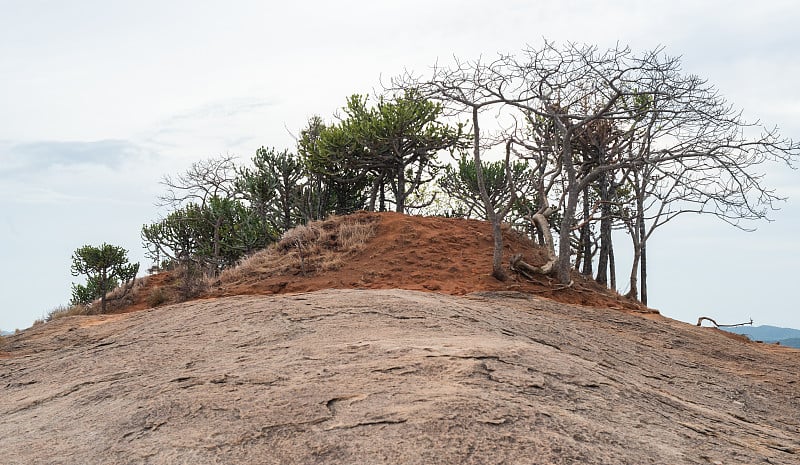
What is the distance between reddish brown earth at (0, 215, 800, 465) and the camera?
4.50 m

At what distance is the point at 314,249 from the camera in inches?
568

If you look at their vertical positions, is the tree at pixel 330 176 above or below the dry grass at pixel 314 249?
above

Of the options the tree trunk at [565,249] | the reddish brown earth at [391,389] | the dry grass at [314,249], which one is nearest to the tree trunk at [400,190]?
the dry grass at [314,249]

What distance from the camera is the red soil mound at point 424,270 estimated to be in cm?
1221

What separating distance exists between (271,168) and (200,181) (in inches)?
93.6

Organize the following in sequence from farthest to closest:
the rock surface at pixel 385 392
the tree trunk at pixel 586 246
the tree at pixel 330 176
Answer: the tree at pixel 330 176, the tree trunk at pixel 586 246, the rock surface at pixel 385 392

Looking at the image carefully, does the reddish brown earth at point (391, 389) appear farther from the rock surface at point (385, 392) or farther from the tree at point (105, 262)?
the tree at point (105, 262)

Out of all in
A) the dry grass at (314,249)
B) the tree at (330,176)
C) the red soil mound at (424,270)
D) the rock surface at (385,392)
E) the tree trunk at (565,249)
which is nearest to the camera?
the rock surface at (385,392)

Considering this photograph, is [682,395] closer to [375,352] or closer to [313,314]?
[375,352]

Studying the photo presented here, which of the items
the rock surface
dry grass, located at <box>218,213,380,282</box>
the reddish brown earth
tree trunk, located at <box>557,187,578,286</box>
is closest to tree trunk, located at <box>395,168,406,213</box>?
dry grass, located at <box>218,213,380,282</box>

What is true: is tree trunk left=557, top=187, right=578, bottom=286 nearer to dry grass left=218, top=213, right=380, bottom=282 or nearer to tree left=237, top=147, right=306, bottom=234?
dry grass left=218, top=213, right=380, bottom=282

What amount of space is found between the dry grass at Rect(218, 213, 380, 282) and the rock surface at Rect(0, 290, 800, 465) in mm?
3541

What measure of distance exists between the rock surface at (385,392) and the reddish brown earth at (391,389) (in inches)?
0.8

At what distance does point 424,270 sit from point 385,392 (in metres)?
7.67
